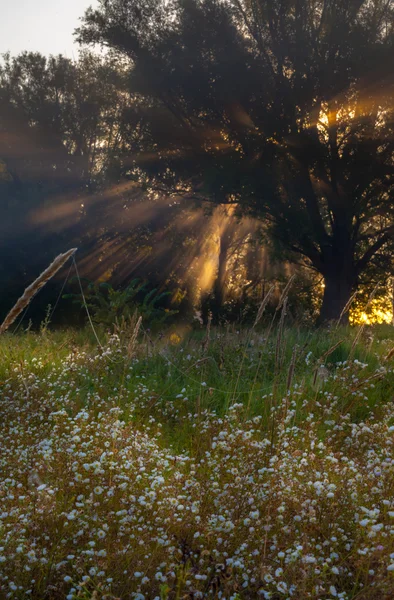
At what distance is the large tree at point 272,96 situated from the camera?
1659cm

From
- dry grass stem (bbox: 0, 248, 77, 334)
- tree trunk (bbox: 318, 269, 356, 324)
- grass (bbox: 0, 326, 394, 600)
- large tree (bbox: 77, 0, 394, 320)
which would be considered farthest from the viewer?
Answer: tree trunk (bbox: 318, 269, 356, 324)

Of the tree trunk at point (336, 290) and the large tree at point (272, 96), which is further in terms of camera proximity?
the tree trunk at point (336, 290)

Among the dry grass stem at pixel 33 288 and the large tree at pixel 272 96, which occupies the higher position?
the large tree at pixel 272 96

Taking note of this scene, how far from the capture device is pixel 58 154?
2583cm

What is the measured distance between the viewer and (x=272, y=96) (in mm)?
17000

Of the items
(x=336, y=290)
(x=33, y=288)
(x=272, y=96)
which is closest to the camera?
(x=33, y=288)

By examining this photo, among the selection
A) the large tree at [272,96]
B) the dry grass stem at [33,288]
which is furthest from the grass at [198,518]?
the large tree at [272,96]

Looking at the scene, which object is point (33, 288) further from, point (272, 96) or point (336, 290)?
point (336, 290)

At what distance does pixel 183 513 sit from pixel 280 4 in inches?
685

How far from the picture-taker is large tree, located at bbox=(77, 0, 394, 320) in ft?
54.4

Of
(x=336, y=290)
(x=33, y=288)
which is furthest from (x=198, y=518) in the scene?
(x=336, y=290)

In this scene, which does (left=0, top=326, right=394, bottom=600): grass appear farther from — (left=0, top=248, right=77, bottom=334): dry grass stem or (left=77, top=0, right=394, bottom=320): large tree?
(left=77, top=0, right=394, bottom=320): large tree

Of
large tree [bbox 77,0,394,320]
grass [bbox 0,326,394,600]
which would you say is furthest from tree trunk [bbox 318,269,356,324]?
grass [bbox 0,326,394,600]

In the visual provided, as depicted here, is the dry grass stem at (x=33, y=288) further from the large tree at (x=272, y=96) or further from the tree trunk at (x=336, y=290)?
the tree trunk at (x=336, y=290)
